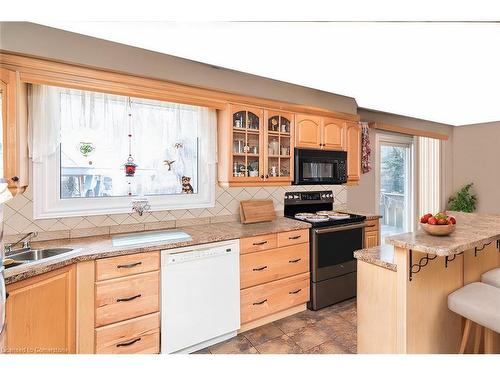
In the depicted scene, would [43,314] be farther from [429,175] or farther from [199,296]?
[429,175]

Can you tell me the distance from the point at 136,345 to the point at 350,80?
2917mm

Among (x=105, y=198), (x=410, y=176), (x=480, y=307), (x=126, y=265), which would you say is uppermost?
(x=410, y=176)

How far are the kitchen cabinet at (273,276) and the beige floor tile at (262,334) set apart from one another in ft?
0.16

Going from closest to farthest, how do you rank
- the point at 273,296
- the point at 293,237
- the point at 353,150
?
the point at 273,296, the point at 293,237, the point at 353,150

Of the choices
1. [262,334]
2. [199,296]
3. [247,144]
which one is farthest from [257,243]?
[247,144]

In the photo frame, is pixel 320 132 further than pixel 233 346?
Yes

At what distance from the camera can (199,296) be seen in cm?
204

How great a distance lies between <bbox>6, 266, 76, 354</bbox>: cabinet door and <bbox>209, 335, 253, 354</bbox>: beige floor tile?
100 centimetres

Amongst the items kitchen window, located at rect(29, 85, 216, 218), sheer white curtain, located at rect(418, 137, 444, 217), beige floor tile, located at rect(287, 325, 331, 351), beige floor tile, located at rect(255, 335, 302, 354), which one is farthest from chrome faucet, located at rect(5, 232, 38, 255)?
sheer white curtain, located at rect(418, 137, 444, 217)

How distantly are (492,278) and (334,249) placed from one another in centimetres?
123

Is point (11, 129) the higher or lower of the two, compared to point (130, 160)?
higher

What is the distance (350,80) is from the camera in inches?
103

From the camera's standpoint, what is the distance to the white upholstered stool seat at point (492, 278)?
5.84 ft

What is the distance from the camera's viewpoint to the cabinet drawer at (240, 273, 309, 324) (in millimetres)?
2311
